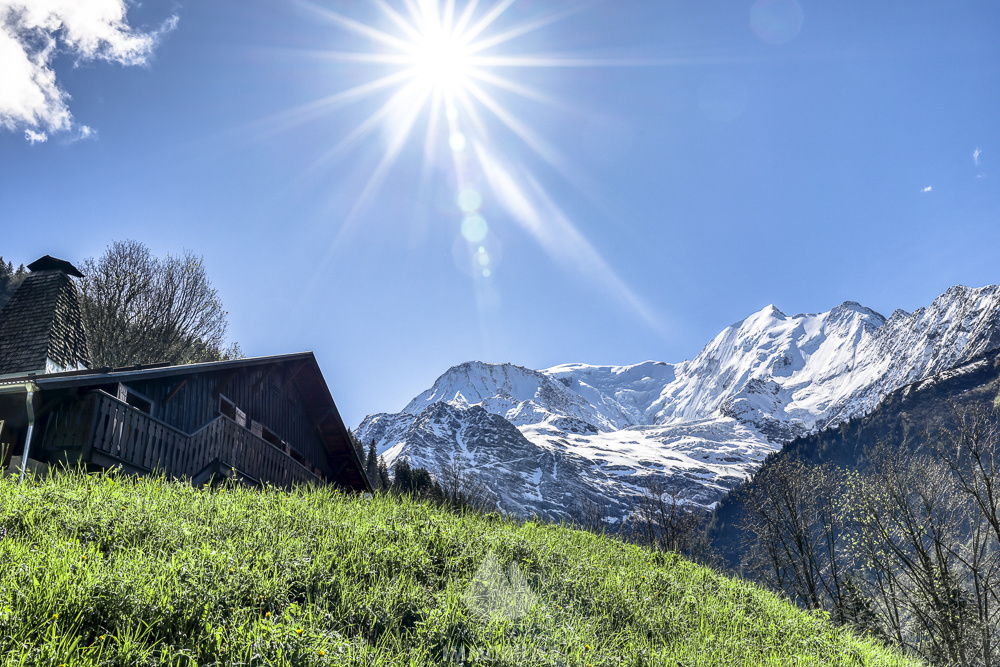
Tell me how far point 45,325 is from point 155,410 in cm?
1458

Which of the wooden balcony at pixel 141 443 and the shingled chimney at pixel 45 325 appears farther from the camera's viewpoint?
the shingled chimney at pixel 45 325

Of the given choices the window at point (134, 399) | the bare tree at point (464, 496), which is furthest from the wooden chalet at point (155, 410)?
the bare tree at point (464, 496)

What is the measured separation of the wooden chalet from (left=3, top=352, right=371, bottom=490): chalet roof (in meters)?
0.04

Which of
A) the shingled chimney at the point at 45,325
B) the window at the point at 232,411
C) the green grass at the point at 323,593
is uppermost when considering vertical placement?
the shingled chimney at the point at 45,325

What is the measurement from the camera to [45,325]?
24.7 m

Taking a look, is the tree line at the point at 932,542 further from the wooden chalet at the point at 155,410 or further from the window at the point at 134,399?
the window at the point at 134,399

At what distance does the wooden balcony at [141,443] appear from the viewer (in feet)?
39.7

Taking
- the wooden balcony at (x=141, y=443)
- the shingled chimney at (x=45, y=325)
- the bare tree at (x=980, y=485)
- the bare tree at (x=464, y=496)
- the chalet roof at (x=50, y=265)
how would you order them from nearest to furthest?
the bare tree at (x=464, y=496) → the wooden balcony at (x=141, y=443) → the bare tree at (x=980, y=485) → the shingled chimney at (x=45, y=325) → the chalet roof at (x=50, y=265)

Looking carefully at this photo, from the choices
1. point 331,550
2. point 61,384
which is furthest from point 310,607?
point 61,384

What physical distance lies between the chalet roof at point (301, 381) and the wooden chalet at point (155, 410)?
0.13 ft

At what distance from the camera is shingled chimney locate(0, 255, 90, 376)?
2302cm

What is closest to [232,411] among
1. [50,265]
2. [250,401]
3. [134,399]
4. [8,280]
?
[250,401]

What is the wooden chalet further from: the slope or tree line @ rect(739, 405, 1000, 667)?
the slope

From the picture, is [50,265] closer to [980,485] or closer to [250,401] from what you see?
[250,401]
